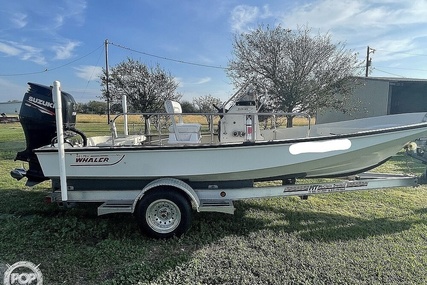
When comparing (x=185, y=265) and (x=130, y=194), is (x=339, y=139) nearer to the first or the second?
(x=185, y=265)

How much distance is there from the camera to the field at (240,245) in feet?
8.66

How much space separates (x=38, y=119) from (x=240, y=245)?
3.20 metres

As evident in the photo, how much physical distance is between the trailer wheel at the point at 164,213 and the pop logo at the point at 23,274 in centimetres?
112

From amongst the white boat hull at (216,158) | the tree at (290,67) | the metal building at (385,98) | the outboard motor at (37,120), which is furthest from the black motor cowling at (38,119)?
the metal building at (385,98)

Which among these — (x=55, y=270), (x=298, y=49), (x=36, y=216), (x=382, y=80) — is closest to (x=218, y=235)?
(x=55, y=270)

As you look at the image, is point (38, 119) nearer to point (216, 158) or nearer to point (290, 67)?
point (216, 158)

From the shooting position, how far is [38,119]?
373 centimetres

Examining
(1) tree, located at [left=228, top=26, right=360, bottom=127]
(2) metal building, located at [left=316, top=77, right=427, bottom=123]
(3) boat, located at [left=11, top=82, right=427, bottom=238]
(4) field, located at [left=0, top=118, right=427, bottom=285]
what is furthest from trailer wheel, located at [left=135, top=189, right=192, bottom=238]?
(2) metal building, located at [left=316, top=77, right=427, bottom=123]

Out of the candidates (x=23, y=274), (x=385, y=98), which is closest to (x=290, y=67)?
(x=385, y=98)

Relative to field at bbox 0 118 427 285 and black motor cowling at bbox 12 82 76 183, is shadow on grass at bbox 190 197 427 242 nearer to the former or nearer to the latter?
field at bbox 0 118 427 285

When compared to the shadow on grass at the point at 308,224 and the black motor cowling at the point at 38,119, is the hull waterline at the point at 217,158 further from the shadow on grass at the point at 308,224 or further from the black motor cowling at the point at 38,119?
the shadow on grass at the point at 308,224

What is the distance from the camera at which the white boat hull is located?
3.31m

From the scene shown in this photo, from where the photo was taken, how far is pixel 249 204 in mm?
4547

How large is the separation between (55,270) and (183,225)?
55.0 inches
